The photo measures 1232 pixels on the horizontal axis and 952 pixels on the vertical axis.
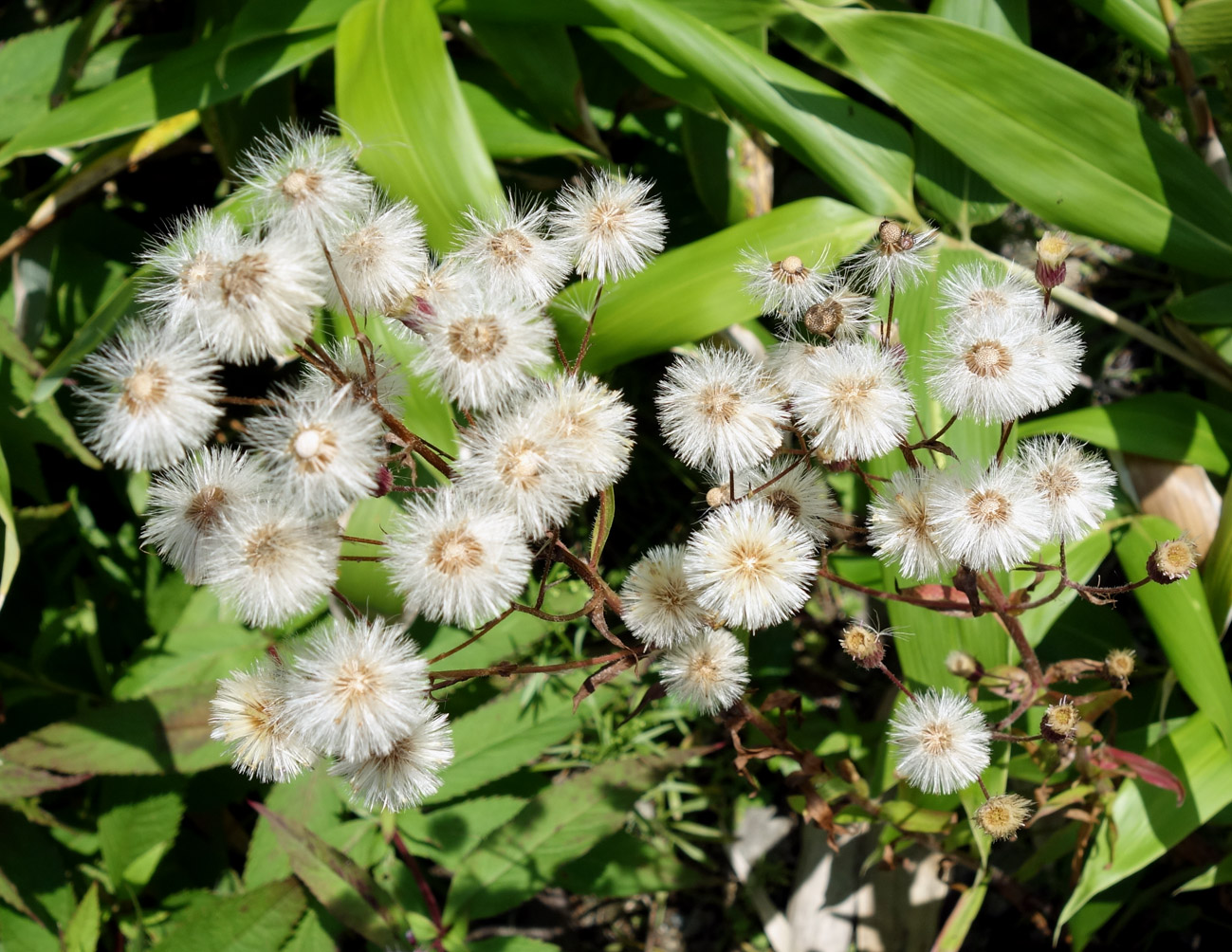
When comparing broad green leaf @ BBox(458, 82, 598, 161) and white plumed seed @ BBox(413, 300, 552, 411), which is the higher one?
white plumed seed @ BBox(413, 300, 552, 411)

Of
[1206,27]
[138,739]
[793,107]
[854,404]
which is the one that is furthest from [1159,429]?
[138,739]

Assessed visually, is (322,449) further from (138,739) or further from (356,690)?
(138,739)

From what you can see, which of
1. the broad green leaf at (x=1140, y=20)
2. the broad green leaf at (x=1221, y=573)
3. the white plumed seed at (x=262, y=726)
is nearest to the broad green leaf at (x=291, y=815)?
the white plumed seed at (x=262, y=726)

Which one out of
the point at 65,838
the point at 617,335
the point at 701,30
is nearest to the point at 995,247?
the point at 701,30

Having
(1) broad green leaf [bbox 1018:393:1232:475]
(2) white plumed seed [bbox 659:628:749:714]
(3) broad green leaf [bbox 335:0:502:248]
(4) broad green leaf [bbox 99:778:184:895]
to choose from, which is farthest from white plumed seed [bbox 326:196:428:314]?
(4) broad green leaf [bbox 99:778:184:895]

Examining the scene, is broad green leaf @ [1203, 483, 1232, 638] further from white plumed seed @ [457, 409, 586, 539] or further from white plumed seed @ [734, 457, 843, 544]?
white plumed seed @ [457, 409, 586, 539]

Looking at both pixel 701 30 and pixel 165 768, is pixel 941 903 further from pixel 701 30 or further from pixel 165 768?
pixel 701 30
